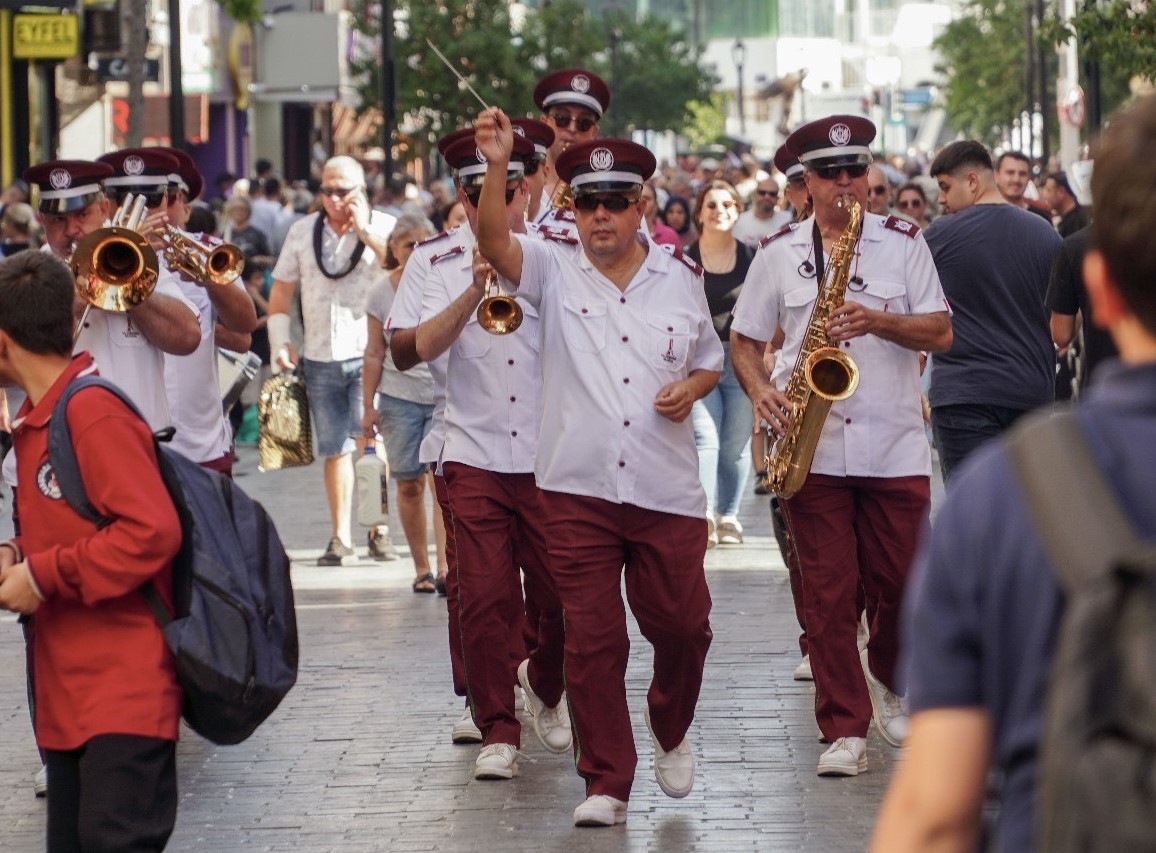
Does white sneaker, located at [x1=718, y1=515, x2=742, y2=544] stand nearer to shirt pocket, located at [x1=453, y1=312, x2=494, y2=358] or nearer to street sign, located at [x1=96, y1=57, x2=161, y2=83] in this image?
shirt pocket, located at [x1=453, y1=312, x2=494, y2=358]

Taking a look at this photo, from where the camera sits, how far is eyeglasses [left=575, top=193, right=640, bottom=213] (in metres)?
6.78

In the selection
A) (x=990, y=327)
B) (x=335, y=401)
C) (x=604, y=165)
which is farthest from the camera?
(x=335, y=401)

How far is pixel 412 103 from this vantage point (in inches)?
1271

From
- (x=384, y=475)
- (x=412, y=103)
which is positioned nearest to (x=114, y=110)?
(x=412, y=103)

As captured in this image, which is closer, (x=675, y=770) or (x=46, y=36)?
(x=675, y=770)

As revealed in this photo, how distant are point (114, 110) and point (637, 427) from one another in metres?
29.8

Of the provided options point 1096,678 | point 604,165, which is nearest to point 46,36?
point 604,165

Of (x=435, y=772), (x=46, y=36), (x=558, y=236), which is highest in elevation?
(x=46, y=36)

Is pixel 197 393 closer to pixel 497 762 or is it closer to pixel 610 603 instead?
pixel 497 762

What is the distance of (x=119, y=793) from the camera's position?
464 cm

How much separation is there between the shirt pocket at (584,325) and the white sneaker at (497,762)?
1443mm

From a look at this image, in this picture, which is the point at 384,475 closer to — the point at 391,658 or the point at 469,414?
the point at 391,658

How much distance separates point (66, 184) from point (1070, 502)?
596 cm

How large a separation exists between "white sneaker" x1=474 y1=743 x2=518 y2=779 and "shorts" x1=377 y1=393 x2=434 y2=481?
13.1ft
